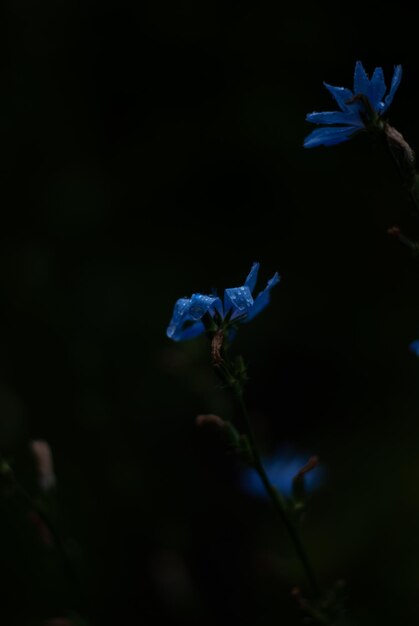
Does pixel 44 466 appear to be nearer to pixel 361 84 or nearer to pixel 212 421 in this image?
pixel 212 421

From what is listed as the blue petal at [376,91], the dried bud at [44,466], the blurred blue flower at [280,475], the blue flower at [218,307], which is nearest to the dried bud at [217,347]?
the blue flower at [218,307]

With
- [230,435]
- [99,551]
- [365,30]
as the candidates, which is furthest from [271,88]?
[230,435]

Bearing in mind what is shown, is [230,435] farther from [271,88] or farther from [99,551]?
[271,88]

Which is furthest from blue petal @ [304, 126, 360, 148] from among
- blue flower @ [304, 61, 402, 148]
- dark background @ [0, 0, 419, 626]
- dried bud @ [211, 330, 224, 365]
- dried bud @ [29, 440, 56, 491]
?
dark background @ [0, 0, 419, 626]

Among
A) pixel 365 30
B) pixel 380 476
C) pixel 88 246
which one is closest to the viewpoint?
pixel 380 476

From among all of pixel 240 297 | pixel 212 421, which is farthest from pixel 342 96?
pixel 212 421
